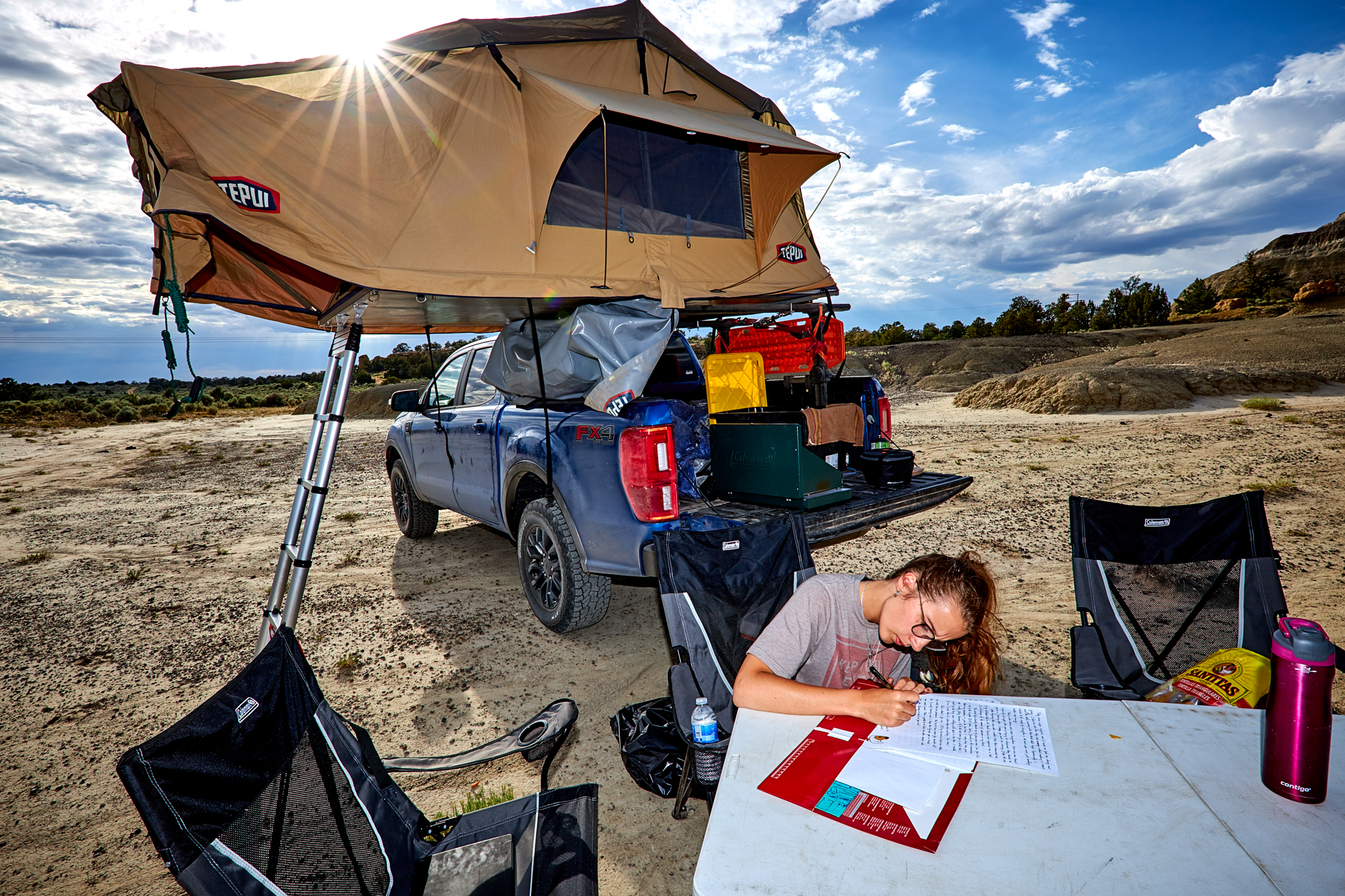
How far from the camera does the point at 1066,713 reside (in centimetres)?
176

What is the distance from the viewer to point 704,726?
2.13 m

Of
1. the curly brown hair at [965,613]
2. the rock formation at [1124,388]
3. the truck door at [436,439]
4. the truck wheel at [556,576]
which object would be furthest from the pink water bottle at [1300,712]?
the rock formation at [1124,388]

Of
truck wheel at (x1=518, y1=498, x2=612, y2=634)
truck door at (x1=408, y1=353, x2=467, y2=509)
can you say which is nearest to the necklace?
truck wheel at (x1=518, y1=498, x2=612, y2=634)

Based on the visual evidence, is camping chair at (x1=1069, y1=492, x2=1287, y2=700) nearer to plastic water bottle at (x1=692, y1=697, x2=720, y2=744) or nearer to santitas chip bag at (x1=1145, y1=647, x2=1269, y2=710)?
santitas chip bag at (x1=1145, y1=647, x2=1269, y2=710)

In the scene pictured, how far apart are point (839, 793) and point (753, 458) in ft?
8.49

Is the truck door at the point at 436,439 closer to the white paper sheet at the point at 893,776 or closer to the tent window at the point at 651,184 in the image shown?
the tent window at the point at 651,184

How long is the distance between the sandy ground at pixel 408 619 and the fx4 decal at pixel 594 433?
1.43 m

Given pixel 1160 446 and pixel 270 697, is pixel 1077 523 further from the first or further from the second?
pixel 1160 446

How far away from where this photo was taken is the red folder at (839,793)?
1331 millimetres

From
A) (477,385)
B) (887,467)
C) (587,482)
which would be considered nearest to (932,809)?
(587,482)

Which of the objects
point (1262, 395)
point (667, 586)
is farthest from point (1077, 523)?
point (1262, 395)

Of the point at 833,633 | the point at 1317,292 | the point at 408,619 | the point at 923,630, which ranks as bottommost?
the point at 408,619

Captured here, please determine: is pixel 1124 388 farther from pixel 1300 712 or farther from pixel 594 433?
pixel 1300 712

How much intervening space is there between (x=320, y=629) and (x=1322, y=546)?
7817mm
